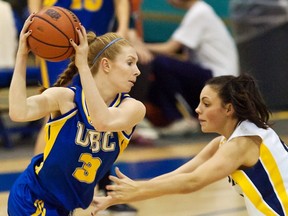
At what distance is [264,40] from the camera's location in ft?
32.0

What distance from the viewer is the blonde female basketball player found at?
10.4 ft

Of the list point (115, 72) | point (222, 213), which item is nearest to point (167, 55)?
point (222, 213)

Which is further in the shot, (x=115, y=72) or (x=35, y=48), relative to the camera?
(x=115, y=72)

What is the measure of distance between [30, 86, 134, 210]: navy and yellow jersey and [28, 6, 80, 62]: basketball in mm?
265

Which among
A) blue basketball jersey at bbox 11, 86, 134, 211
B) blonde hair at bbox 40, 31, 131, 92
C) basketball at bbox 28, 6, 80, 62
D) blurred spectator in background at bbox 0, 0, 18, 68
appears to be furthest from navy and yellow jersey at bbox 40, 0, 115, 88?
blurred spectator in background at bbox 0, 0, 18, 68

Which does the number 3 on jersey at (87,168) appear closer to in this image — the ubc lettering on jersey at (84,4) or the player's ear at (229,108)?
the player's ear at (229,108)

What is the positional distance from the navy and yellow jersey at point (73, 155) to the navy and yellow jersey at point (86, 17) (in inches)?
61.5

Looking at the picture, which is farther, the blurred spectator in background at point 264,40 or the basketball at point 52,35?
the blurred spectator in background at point 264,40

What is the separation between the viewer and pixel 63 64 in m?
4.72

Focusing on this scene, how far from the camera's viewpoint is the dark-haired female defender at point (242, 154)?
9.53 feet

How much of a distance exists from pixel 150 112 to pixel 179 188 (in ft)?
17.1

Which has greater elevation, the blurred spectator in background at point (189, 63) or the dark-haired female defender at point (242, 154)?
the dark-haired female defender at point (242, 154)

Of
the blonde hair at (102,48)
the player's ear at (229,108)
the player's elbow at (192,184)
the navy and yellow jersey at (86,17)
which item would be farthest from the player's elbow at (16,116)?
the navy and yellow jersey at (86,17)

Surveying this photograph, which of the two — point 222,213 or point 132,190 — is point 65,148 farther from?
point 222,213
